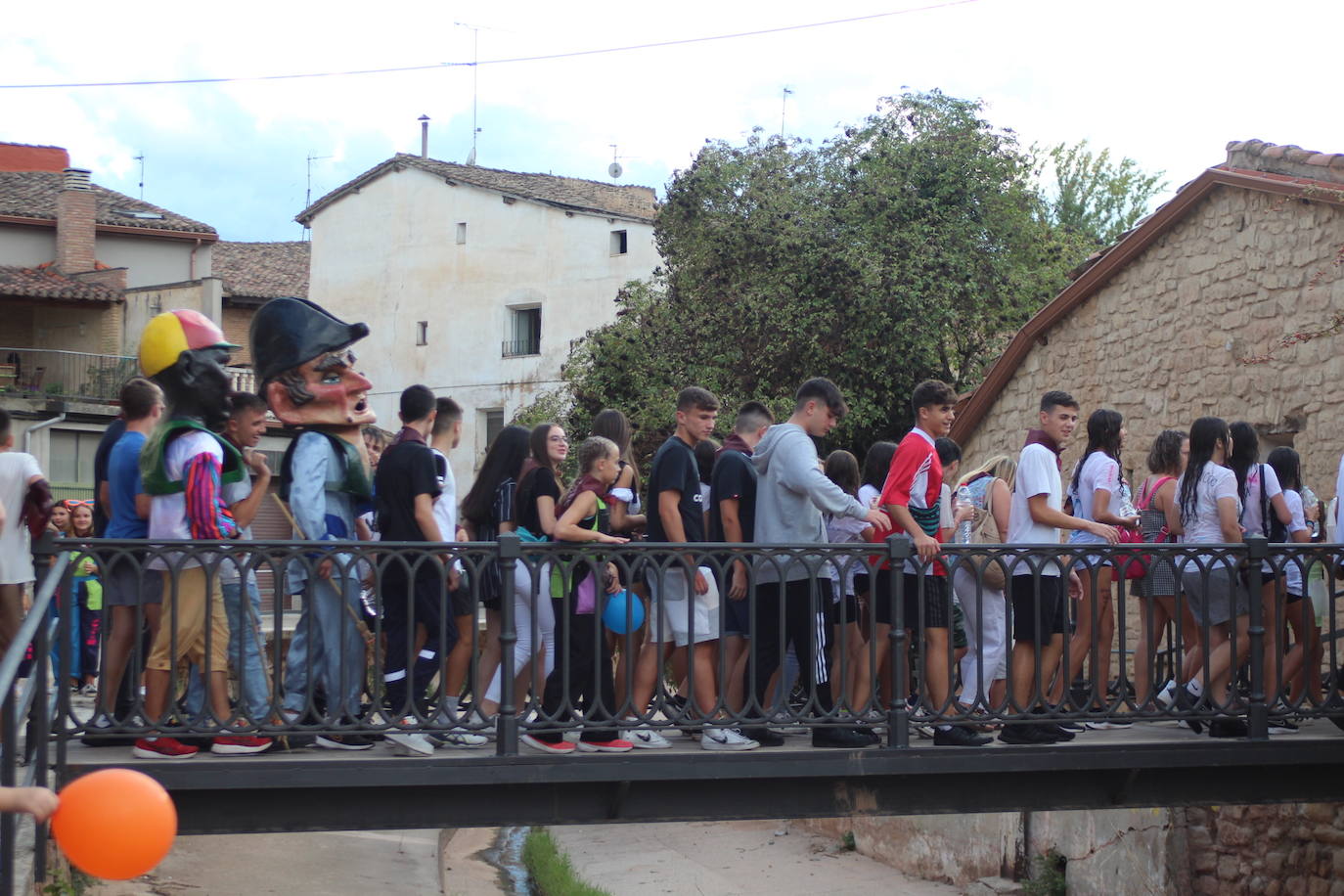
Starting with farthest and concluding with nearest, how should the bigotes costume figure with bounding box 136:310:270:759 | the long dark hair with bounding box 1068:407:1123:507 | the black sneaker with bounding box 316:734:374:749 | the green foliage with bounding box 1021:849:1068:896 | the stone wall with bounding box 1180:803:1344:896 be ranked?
the green foliage with bounding box 1021:849:1068:896 → the stone wall with bounding box 1180:803:1344:896 → the long dark hair with bounding box 1068:407:1123:507 → the black sneaker with bounding box 316:734:374:749 → the bigotes costume figure with bounding box 136:310:270:759

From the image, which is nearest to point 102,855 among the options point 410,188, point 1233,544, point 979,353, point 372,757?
point 372,757

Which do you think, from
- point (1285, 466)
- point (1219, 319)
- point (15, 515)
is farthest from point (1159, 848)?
point (15, 515)

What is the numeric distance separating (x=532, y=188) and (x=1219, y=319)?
92.2 ft

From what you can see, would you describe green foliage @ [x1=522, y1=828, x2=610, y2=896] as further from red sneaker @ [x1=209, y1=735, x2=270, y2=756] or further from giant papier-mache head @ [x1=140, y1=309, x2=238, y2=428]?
giant papier-mache head @ [x1=140, y1=309, x2=238, y2=428]

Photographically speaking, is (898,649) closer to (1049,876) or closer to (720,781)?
(720,781)

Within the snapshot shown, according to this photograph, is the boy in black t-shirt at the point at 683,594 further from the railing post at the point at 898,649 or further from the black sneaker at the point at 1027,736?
the black sneaker at the point at 1027,736

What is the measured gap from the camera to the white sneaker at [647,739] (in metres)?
7.16

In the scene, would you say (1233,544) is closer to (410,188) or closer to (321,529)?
(321,529)

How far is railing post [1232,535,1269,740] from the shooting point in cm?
750

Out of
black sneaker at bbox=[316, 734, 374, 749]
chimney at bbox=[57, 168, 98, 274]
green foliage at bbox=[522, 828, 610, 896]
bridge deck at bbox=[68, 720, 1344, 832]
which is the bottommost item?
green foliage at bbox=[522, 828, 610, 896]

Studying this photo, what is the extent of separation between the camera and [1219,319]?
13109mm

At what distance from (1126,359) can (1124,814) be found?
173 inches

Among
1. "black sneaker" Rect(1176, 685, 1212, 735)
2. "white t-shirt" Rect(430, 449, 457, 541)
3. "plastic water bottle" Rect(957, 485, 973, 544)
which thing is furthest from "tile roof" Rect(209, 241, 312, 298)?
"black sneaker" Rect(1176, 685, 1212, 735)

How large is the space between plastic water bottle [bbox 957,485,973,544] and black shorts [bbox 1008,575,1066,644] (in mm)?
1169
